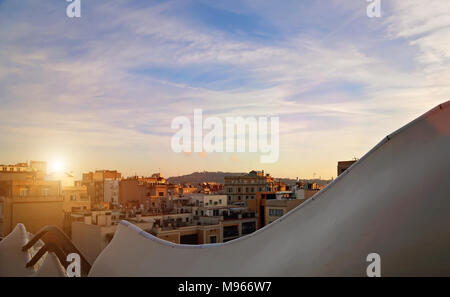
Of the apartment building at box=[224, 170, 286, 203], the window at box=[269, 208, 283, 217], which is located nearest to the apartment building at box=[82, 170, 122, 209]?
the apartment building at box=[224, 170, 286, 203]

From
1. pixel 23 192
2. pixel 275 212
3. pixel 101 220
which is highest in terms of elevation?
pixel 23 192

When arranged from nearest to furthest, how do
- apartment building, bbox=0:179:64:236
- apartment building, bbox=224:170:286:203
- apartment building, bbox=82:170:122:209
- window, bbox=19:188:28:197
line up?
1. apartment building, bbox=0:179:64:236
2. window, bbox=19:188:28:197
3. apartment building, bbox=82:170:122:209
4. apartment building, bbox=224:170:286:203

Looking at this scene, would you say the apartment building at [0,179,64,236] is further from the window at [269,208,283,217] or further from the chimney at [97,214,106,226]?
the window at [269,208,283,217]

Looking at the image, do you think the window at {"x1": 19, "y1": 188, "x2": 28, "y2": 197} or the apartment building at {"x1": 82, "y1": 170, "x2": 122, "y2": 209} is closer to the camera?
the window at {"x1": 19, "y1": 188, "x2": 28, "y2": 197}

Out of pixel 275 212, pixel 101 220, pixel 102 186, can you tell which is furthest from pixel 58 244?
pixel 102 186

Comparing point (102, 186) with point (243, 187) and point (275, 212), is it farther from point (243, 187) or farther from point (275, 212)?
point (275, 212)

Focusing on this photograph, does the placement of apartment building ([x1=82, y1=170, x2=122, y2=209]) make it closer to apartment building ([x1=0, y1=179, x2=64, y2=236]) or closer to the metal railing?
apartment building ([x1=0, y1=179, x2=64, y2=236])

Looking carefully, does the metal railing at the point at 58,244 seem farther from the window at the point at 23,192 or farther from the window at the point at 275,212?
the window at the point at 275,212

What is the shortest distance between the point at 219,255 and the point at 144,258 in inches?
43.4

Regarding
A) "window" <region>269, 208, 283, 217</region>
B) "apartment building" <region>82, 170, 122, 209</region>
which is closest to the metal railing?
"window" <region>269, 208, 283, 217</region>

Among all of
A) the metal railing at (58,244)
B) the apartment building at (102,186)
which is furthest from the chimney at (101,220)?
the apartment building at (102,186)

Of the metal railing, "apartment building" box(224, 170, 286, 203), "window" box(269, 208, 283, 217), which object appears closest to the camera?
the metal railing

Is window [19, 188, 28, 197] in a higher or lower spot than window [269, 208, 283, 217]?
higher
